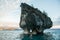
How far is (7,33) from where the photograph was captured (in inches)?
101

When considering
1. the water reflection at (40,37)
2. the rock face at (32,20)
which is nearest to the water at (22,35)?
the water reflection at (40,37)

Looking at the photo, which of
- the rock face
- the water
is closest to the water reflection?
the water

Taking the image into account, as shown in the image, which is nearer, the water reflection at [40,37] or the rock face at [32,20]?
the water reflection at [40,37]

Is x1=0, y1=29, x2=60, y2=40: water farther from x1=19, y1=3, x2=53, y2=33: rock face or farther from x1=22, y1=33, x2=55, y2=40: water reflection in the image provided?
x1=19, y1=3, x2=53, y2=33: rock face

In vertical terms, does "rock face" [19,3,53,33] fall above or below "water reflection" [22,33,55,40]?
above

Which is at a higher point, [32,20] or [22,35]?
[32,20]

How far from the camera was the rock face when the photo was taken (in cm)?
276

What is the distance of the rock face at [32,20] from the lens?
109 inches

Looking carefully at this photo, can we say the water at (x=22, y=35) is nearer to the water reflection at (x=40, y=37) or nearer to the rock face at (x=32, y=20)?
the water reflection at (x=40, y=37)

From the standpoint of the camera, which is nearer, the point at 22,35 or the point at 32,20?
the point at 22,35

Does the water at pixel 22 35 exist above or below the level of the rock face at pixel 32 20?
below

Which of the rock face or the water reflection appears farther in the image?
the rock face

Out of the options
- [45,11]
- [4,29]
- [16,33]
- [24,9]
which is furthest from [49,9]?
[4,29]

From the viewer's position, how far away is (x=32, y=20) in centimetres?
285
